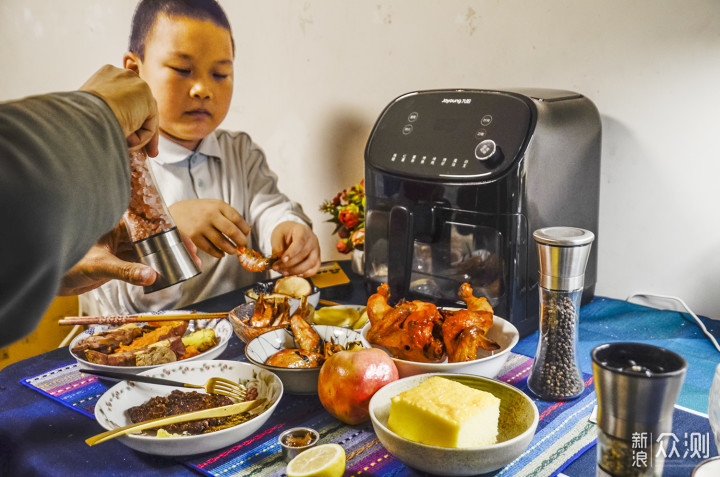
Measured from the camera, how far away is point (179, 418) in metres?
0.67

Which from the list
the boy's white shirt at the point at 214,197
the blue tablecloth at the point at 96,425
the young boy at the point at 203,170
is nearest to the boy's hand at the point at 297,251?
the young boy at the point at 203,170

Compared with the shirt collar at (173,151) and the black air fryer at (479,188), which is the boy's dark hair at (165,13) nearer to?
the shirt collar at (173,151)

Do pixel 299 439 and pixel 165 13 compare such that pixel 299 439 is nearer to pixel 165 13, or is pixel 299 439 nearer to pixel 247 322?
pixel 247 322

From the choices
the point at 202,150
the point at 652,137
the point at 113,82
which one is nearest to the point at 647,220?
the point at 652,137

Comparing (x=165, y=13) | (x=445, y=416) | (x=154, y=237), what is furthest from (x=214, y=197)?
(x=445, y=416)

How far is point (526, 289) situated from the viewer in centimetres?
94

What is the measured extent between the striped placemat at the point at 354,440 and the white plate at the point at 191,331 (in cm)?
3

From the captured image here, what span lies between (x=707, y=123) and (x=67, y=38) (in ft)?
6.23

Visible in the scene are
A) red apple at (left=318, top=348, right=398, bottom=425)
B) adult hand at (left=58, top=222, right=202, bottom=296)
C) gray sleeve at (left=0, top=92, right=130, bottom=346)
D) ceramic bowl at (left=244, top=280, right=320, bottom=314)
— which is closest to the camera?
gray sleeve at (left=0, top=92, right=130, bottom=346)

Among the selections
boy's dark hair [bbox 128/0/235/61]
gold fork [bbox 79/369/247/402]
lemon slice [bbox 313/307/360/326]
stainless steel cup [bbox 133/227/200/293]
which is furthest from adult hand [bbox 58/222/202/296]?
boy's dark hair [bbox 128/0/235/61]

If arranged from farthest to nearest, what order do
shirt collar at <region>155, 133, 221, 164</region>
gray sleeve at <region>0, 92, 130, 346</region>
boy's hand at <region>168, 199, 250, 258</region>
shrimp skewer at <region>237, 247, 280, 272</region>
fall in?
shirt collar at <region>155, 133, 221, 164</region> → boy's hand at <region>168, 199, 250, 258</region> → shrimp skewer at <region>237, 247, 280, 272</region> → gray sleeve at <region>0, 92, 130, 346</region>

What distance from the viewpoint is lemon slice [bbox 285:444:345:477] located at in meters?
0.56

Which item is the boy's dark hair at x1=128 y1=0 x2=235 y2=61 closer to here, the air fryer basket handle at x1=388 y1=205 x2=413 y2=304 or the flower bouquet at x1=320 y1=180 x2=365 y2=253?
the flower bouquet at x1=320 y1=180 x2=365 y2=253

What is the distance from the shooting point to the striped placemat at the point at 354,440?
612mm
